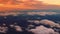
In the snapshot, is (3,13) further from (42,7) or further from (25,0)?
(42,7)

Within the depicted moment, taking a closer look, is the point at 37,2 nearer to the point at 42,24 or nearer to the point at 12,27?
the point at 42,24

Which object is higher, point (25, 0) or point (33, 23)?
point (25, 0)

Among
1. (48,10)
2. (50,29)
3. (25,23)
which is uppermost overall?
(48,10)

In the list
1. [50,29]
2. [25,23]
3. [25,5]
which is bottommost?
[50,29]

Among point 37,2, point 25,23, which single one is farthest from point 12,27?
point 37,2

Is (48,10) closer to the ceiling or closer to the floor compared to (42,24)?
closer to the ceiling

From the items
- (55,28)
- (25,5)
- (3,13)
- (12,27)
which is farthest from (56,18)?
(3,13)

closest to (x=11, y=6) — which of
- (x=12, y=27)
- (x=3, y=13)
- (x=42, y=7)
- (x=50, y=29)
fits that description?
(x=3, y=13)
